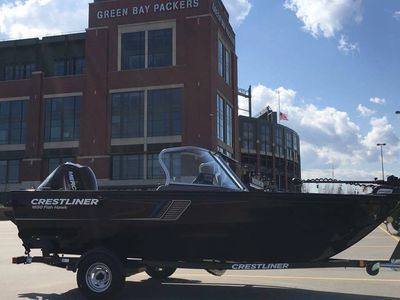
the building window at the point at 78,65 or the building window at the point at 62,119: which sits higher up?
the building window at the point at 78,65

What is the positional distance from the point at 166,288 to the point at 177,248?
131cm

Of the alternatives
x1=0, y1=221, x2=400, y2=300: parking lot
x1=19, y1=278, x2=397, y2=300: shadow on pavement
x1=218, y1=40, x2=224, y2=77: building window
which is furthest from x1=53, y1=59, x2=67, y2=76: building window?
x1=19, y1=278, x2=397, y2=300: shadow on pavement

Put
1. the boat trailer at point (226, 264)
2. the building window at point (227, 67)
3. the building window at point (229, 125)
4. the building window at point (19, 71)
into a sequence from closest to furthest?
1. the boat trailer at point (226, 264)
2. the building window at point (229, 125)
3. the building window at point (227, 67)
4. the building window at point (19, 71)

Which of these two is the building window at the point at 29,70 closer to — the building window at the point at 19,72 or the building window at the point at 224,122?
the building window at the point at 19,72

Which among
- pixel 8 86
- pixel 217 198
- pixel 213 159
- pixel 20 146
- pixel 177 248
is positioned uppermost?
pixel 8 86

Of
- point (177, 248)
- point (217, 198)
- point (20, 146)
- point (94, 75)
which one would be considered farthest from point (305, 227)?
point (20, 146)

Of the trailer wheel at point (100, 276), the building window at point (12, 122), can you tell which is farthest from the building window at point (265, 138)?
the trailer wheel at point (100, 276)

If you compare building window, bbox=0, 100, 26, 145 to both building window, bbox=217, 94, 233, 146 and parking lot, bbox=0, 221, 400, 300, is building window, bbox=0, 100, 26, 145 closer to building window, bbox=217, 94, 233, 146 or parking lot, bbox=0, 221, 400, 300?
building window, bbox=217, 94, 233, 146

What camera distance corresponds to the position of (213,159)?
8.95 meters

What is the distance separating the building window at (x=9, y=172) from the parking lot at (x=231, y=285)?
5582 centimetres

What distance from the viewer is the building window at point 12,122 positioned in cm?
6512

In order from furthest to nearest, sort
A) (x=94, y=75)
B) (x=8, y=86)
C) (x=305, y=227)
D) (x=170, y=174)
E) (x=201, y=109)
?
1. (x=8, y=86)
2. (x=94, y=75)
3. (x=201, y=109)
4. (x=170, y=174)
5. (x=305, y=227)

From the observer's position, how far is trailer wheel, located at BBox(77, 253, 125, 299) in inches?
309

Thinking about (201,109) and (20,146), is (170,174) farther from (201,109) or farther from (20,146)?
(20,146)
